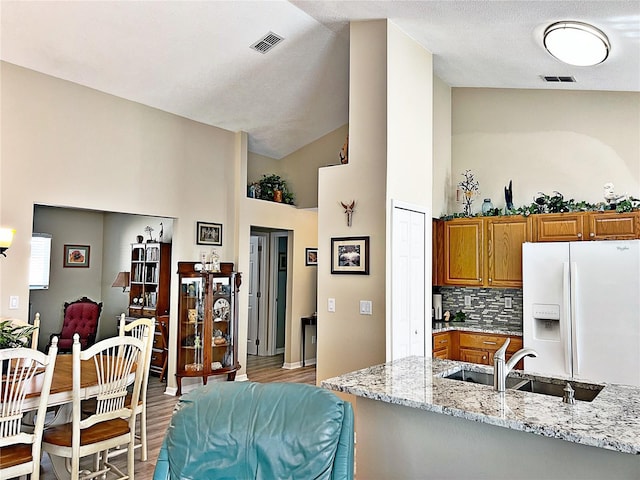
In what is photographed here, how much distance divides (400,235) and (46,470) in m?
3.30

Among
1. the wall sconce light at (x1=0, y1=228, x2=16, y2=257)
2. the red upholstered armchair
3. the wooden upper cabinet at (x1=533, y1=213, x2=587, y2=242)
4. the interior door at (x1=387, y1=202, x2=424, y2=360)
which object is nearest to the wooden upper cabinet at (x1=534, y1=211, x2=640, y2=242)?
the wooden upper cabinet at (x1=533, y1=213, x2=587, y2=242)

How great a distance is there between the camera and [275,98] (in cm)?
566

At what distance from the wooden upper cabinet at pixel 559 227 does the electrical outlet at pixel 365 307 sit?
1.93m

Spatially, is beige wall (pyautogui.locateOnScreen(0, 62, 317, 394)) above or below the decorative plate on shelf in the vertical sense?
above

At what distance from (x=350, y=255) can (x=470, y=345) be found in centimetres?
186

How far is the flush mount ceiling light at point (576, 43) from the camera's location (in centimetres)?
356

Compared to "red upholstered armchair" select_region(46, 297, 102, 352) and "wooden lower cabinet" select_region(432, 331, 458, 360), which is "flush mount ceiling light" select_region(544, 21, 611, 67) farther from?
"red upholstered armchair" select_region(46, 297, 102, 352)

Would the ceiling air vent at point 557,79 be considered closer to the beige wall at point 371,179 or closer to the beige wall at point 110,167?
the beige wall at point 371,179

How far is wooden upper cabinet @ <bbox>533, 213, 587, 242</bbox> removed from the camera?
468cm

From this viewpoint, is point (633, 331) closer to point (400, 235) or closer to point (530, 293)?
point (530, 293)

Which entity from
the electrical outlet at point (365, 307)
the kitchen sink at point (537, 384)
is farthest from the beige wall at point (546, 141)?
the kitchen sink at point (537, 384)

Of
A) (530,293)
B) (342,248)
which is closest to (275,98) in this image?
(342,248)

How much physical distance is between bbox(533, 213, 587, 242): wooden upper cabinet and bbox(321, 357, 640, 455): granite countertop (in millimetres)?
2652

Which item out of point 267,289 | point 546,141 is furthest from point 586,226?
point 267,289
